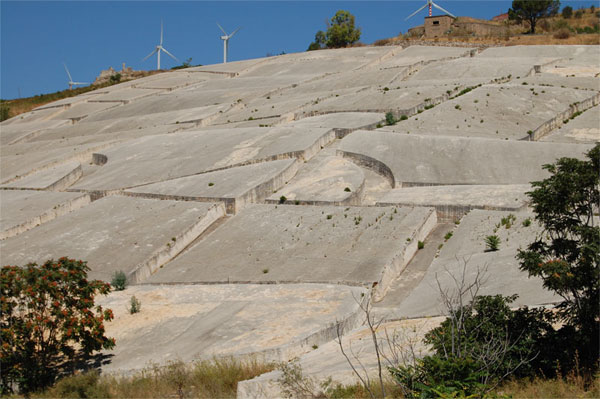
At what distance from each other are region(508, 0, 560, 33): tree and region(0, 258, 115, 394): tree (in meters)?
56.4

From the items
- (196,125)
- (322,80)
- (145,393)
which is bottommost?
(145,393)

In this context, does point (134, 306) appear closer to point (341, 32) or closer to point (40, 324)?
point (40, 324)

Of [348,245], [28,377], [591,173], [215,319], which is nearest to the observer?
[591,173]

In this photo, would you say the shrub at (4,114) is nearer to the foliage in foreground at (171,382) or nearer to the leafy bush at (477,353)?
the foliage in foreground at (171,382)

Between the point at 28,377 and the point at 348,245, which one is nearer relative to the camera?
the point at 28,377

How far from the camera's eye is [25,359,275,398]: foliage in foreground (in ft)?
35.1

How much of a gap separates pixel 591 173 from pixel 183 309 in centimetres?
931

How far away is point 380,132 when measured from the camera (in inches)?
1088

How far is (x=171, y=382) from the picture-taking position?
1089cm

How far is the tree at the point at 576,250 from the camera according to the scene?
9.20 metres

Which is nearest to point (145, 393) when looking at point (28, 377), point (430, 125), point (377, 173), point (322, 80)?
point (28, 377)

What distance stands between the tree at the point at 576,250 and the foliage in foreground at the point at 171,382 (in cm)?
490

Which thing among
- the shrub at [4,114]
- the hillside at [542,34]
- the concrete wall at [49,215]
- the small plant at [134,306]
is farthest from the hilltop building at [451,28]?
the small plant at [134,306]

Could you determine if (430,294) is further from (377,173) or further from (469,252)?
(377,173)
